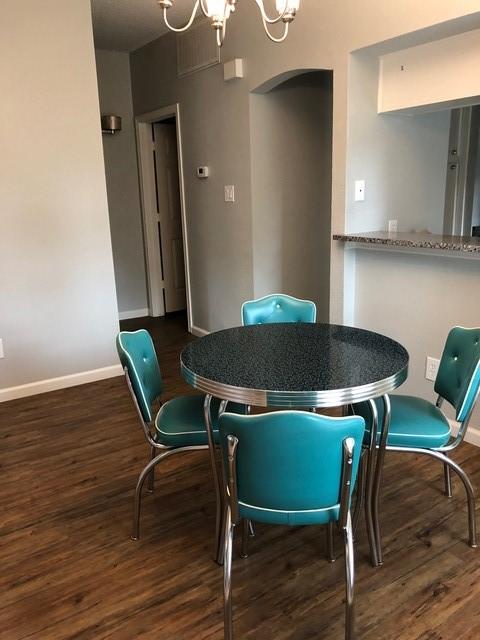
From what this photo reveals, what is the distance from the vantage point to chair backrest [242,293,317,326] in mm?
2742

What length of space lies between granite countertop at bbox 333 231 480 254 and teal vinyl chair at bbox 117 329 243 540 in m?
1.29

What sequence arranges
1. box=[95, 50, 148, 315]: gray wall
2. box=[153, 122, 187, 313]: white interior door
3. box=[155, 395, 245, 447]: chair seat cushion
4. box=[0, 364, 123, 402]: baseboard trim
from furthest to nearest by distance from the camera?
1. box=[153, 122, 187, 313]: white interior door
2. box=[95, 50, 148, 315]: gray wall
3. box=[0, 364, 123, 402]: baseboard trim
4. box=[155, 395, 245, 447]: chair seat cushion

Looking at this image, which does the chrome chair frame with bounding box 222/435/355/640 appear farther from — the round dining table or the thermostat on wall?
the thermostat on wall

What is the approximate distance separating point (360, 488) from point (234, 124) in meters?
3.00

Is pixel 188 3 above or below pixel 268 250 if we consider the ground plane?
above

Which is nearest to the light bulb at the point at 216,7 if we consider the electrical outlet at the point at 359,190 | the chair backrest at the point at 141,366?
the chair backrest at the point at 141,366

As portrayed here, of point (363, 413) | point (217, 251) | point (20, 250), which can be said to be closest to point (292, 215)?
point (217, 251)

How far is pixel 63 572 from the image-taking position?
78.5 inches

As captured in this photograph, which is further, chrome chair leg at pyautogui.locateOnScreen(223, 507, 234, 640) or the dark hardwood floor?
the dark hardwood floor

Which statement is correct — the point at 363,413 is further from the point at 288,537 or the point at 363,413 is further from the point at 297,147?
the point at 297,147

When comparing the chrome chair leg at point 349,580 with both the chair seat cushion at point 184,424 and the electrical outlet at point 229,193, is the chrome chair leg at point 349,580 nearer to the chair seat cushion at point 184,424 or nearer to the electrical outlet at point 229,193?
the chair seat cushion at point 184,424

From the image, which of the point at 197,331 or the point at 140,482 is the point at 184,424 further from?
the point at 197,331

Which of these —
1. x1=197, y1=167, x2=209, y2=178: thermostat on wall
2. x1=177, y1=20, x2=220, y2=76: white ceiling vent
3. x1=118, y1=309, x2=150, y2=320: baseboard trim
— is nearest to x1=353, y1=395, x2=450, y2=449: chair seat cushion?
x1=197, y1=167, x2=209, y2=178: thermostat on wall

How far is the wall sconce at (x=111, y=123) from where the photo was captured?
525 centimetres
